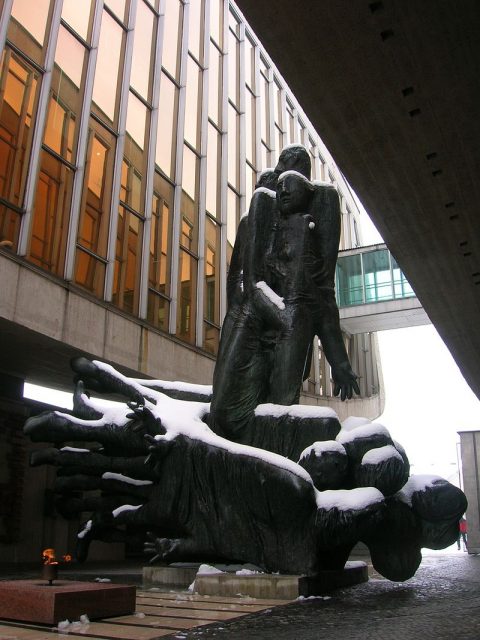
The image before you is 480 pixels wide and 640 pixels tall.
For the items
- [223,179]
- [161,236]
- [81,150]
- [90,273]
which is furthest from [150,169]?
[223,179]

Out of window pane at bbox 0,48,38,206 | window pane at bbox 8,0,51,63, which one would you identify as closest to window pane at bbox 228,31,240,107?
window pane at bbox 8,0,51,63

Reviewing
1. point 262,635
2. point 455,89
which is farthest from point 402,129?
point 262,635

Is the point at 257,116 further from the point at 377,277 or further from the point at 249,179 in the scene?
the point at 377,277

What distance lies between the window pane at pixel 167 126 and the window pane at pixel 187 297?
240 cm

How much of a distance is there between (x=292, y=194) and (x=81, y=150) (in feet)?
25.3

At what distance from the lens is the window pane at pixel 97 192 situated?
13.8m

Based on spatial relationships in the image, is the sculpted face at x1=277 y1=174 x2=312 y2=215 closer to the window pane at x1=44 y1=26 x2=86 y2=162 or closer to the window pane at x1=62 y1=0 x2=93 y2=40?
the window pane at x1=44 y1=26 x2=86 y2=162

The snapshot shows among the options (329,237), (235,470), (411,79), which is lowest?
(235,470)

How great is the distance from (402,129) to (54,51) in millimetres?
8570

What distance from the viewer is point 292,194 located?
719cm

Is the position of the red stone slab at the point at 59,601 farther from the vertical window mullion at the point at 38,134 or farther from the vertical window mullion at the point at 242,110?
the vertical window mullion at the point at 242,110

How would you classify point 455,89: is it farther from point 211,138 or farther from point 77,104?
point 211,138

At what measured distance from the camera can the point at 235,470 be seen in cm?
550

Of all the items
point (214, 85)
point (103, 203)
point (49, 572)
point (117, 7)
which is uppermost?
point (214, 85)
